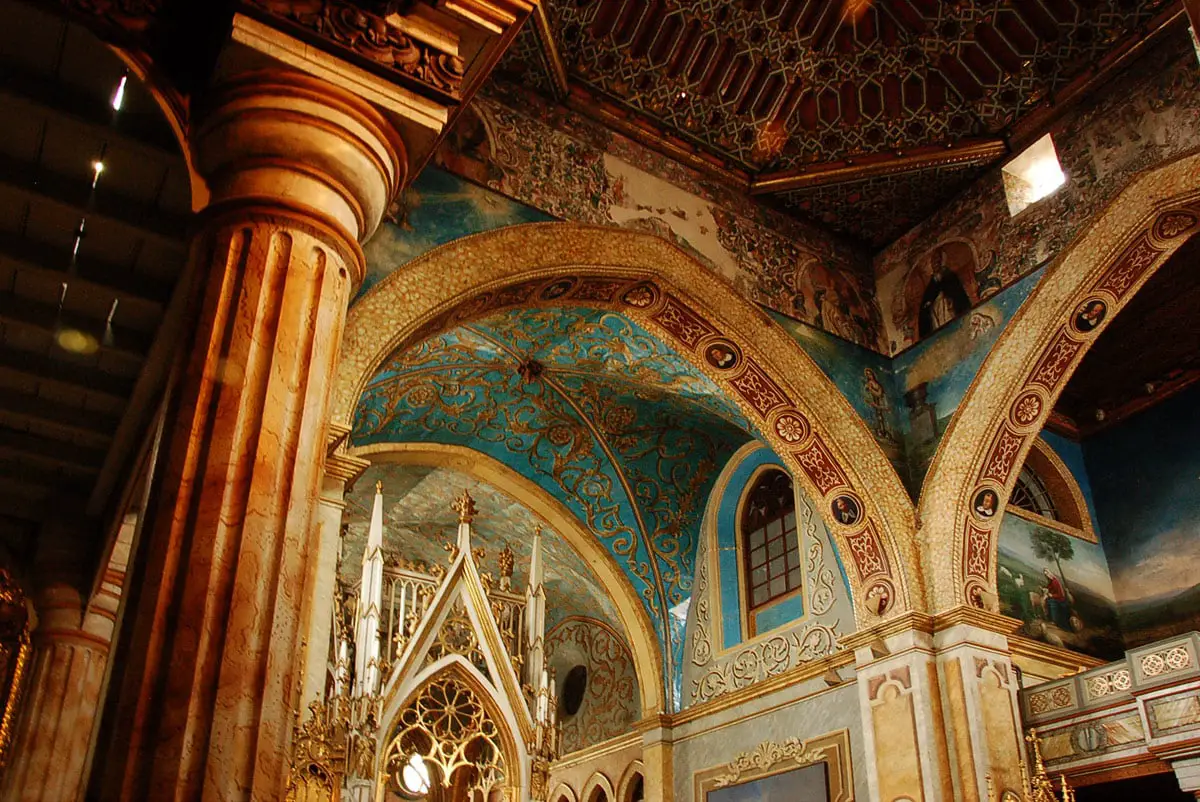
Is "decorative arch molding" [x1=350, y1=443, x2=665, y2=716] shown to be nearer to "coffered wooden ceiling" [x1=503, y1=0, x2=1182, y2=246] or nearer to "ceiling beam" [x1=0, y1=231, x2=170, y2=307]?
"coffered wooden ceiling" [x1=503, y1=0, x2=1182, y2=246]

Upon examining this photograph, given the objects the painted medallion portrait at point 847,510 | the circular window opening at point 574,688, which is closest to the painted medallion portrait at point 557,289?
the painted medallion portrait at point 847,510

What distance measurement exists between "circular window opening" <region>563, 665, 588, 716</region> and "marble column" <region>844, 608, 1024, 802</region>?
5.76 meters

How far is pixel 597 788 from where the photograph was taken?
13.7m

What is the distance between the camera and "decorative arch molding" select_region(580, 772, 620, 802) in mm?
13174

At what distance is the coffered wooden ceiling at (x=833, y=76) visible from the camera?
9.01 metres

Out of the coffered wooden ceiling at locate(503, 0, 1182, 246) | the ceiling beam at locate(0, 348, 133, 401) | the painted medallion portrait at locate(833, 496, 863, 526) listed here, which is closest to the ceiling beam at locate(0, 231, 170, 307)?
the ceiling beam at locate(0, 348, 133, 401)

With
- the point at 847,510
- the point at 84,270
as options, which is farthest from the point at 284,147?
the point at 847,510

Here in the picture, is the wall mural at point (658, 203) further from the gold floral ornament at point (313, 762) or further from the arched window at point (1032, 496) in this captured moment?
the gold floral ornament at point (313, 762)

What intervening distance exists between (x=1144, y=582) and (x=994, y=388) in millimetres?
4197

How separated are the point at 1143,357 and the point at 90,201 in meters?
11.6

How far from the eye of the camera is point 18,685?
721cm

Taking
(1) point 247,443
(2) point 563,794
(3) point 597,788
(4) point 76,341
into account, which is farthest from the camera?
(2) point 563,794

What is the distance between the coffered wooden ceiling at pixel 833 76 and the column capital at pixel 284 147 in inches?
204

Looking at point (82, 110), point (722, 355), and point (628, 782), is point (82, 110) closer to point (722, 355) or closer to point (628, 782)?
point (722, 355)
